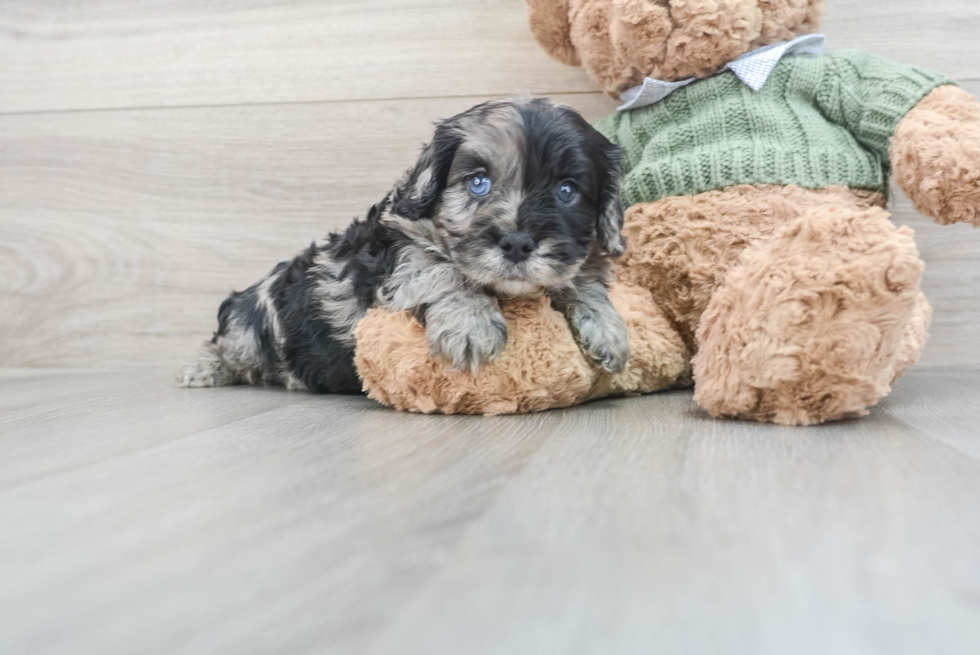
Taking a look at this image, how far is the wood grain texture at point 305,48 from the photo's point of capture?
1.91 metres

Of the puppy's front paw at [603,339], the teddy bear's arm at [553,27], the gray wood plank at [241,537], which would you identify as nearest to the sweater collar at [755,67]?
the teddy bear's arm at [553,27]

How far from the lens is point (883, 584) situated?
59cm

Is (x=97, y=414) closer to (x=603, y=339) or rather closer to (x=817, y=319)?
(x=603, y=339)

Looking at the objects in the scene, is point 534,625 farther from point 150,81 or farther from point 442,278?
point 150,81

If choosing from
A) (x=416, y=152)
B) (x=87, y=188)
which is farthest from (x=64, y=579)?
(x=87, y=188)

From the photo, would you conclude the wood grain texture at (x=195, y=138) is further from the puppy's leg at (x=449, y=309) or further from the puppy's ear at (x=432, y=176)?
the puppy's leg at (x=449, y=309)

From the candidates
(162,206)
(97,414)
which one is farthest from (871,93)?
(162,206)

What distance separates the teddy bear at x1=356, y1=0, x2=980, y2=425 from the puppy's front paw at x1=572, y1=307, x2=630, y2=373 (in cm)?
4

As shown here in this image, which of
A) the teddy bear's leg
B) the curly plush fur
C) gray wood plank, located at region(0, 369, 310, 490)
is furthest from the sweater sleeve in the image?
gray wood plank, located at region(0, 369, 310, 490)

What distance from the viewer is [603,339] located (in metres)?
1.36

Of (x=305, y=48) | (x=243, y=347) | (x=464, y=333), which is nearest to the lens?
(x=464, y=333)

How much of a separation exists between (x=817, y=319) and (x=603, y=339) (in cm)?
37

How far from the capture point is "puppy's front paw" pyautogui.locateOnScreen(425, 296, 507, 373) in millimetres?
1261

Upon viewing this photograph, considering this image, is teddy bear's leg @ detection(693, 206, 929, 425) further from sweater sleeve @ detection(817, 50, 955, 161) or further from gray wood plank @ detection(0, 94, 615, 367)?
gray wood plank @ detection(0, 94, 615, 367)
